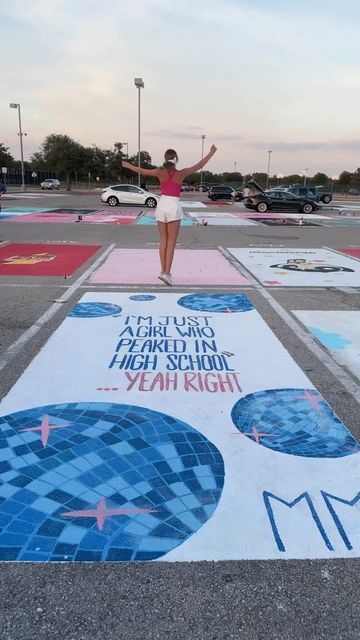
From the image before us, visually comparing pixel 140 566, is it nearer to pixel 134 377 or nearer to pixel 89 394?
pixel 89 394

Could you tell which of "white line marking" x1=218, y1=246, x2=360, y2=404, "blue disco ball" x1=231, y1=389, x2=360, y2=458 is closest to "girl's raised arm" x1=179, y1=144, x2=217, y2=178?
"white line marking" x1=218, y1=246, x2=360, y2=404

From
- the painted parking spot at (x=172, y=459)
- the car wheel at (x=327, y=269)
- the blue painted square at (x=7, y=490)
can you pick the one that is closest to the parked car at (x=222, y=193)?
the car wheel at (x=327, y=269)

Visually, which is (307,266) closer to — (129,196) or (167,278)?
(167,278)

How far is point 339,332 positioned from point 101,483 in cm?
365

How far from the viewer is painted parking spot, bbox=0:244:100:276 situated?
8820 mm

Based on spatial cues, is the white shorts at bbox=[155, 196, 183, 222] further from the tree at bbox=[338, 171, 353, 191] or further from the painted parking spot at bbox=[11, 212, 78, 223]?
the tree at bbox=[338, 171, 353, 191]

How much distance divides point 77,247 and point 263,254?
178 inches

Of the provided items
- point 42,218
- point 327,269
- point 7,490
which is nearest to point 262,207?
point 42,218

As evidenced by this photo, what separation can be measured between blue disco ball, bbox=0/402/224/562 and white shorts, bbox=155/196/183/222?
12.9 ft

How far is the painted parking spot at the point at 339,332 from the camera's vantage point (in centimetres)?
472

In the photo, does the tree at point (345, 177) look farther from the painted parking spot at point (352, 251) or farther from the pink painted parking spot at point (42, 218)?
the painted parking spot at point (352, 251)

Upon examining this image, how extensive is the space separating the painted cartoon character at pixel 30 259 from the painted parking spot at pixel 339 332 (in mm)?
5772

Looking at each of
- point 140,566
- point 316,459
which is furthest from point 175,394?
point 140,566

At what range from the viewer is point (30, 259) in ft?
33.1
